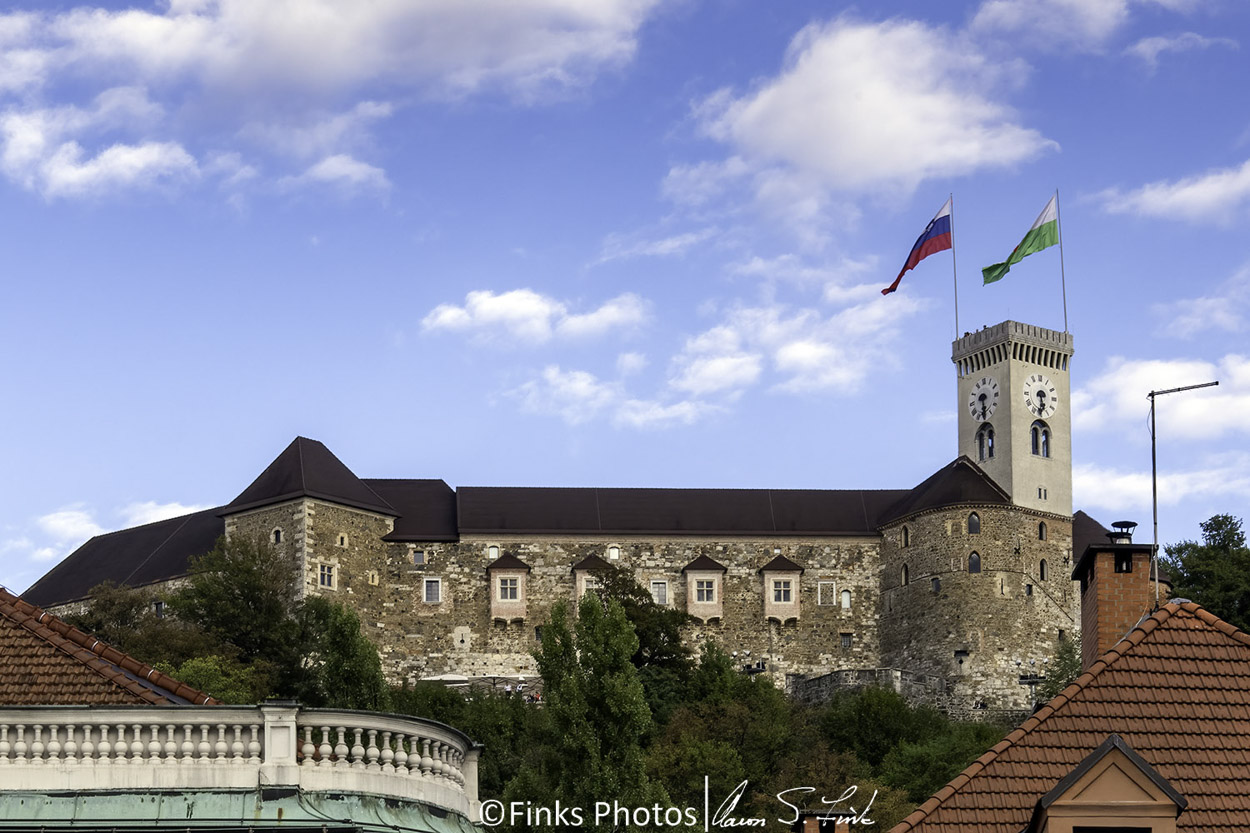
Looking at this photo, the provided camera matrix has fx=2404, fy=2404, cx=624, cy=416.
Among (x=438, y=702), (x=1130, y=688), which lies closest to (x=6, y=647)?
(x=1130, y=688)

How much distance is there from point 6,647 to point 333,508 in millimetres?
82553

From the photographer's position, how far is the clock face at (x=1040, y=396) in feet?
355

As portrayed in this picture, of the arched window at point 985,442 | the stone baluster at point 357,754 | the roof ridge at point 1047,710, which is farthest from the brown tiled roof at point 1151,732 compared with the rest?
the arched window at point 985,442

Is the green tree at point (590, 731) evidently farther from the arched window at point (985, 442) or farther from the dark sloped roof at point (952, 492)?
the arched window at point (985, 442)

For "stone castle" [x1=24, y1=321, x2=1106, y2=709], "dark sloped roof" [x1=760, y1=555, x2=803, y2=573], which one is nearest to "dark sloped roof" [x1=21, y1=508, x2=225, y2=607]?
"stone castle" [x1=24, y1=321, x2=1106, y2=709]

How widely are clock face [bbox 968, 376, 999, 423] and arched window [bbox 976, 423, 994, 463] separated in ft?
1.53

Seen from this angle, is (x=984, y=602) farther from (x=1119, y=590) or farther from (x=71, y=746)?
(x=71, y=746)

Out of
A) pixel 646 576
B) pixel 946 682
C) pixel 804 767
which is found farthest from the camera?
pixel 646 576

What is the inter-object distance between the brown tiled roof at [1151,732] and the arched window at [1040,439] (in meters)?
86.2

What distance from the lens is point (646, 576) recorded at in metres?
108

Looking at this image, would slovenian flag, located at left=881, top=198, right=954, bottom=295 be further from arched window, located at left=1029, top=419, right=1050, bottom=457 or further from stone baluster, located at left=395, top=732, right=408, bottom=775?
stone baluster, located at left=395, top=732, right=408, bottom=775

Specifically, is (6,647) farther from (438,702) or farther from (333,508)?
(333,508)

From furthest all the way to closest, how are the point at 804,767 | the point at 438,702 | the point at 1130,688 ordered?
the point at 438,702 < the point at 804,767 < the point at 1130,688

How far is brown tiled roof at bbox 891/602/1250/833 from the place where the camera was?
67.2 ft
